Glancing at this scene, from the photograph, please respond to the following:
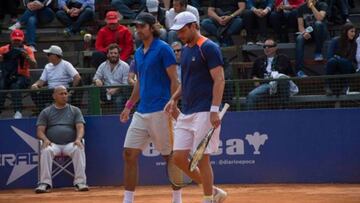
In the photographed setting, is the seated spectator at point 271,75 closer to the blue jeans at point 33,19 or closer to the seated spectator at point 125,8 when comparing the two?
the seated spectator at point 125,8

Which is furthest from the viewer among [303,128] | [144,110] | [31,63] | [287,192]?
[31,63]

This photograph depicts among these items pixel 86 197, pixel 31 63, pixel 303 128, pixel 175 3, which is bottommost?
pixel 86 197

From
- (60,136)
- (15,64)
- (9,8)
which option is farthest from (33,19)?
(60,136)

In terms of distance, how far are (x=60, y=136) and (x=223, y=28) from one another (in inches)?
188

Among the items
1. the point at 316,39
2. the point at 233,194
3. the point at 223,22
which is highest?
the point at 223,22

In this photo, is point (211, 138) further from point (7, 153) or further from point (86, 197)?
point (7, 153)

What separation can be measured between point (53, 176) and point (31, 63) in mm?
2885

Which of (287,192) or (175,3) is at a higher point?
(175,3)

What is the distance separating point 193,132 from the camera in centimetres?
982

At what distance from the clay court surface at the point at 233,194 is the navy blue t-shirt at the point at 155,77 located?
2.34m

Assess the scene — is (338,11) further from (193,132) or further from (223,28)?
(193,132)

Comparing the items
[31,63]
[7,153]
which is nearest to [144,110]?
[7,153]

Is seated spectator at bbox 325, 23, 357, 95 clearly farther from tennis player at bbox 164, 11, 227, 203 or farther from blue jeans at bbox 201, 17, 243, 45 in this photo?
tennis player at bbox 164, 11, 227, 203

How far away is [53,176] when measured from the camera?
621 inches
